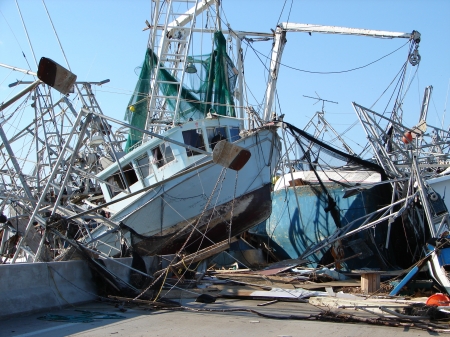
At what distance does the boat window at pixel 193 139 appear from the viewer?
15320 mm

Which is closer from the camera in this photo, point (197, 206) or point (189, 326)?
point (189, 326)

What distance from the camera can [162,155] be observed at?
50.3 ft

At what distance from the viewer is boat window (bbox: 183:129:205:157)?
15320mm

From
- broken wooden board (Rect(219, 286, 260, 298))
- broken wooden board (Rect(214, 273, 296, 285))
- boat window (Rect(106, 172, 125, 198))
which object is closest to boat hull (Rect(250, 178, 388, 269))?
broken wooden board (Rect(214, 273, 296, 285))

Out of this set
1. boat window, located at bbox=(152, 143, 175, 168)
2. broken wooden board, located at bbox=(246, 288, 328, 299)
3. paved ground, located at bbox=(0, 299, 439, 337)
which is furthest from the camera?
boat window, located at bbox=(152, 143, 175, 168)

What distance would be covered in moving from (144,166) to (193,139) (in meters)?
1.66

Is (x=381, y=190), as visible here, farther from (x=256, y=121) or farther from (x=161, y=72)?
(x=161, y=72)

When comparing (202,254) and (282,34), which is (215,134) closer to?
(282,34)

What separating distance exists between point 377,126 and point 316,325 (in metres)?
9.18

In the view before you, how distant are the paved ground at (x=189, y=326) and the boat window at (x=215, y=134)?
8.83 meters

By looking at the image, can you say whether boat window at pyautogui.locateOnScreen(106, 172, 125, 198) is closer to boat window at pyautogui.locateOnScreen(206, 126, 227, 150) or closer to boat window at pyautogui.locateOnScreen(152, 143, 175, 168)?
boat window at pyautogui.locateOnScreen(152, 143, 175, 168)

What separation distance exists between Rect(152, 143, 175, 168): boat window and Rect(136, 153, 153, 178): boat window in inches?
11.0

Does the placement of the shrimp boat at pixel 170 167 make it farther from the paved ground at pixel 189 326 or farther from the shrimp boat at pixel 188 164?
the paved ground at pixel 189 326

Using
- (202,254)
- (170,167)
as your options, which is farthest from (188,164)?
(202,254)
